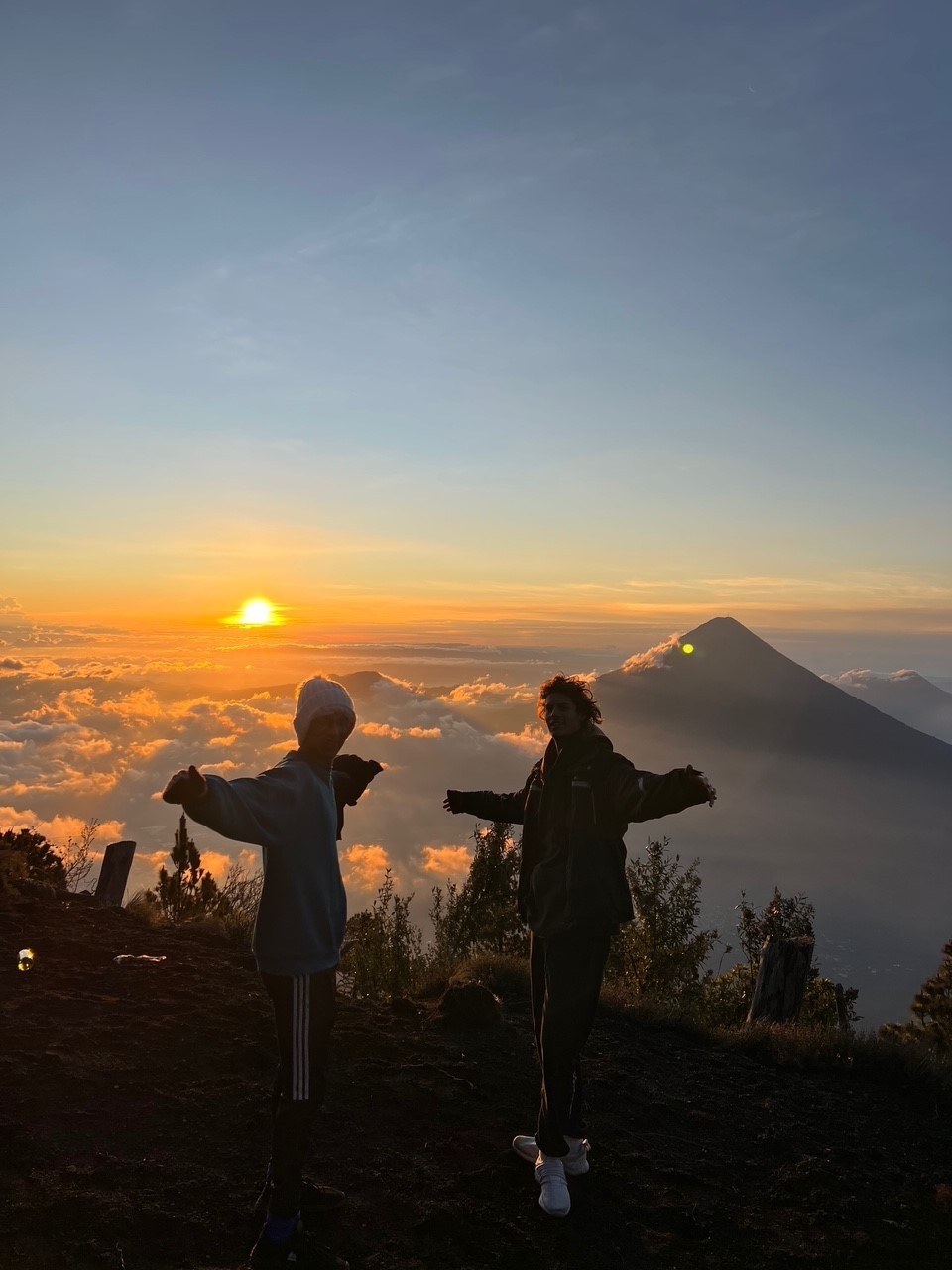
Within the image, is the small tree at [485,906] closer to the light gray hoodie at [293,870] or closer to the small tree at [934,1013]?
the small tree at [934,1013]

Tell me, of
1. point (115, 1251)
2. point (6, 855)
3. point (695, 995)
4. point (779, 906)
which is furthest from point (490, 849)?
point (115, 1251)

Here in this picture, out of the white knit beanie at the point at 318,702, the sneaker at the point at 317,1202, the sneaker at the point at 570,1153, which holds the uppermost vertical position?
the white knit beanie at the point at 318,702

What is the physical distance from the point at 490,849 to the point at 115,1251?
16.1 m

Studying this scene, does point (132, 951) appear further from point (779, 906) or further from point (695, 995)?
point (779, 906)

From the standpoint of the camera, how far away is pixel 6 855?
10969 mm

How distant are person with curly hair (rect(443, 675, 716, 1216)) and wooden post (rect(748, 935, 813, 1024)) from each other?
485cm

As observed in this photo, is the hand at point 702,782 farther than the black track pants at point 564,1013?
No

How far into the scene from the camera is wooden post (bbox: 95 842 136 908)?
1111cm

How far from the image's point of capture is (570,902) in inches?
175

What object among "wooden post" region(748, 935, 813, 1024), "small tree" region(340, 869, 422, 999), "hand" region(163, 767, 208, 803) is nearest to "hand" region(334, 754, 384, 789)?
"hand" region(163, 767, 208, 803)

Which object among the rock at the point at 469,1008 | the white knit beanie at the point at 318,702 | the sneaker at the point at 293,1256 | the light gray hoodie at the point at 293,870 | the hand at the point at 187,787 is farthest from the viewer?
the rock at the point at 469,1008

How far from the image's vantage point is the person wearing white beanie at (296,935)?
12.0ft

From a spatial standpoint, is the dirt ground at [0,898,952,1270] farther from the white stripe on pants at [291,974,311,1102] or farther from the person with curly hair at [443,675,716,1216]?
the white stripe on pants at [291,974,311,1102]

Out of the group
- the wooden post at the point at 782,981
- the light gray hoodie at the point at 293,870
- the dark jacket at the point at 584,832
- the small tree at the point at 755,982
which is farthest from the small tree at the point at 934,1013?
the light gray hoodie at the point at 293,870
